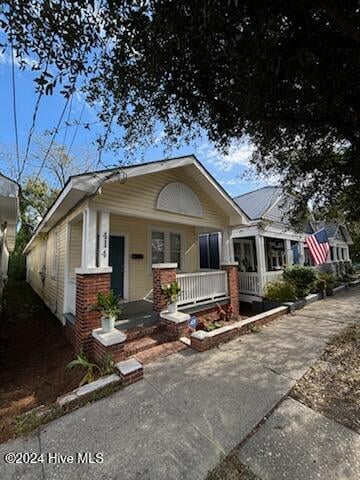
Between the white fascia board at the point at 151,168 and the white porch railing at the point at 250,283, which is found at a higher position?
the white fascia board at the point at 151,168

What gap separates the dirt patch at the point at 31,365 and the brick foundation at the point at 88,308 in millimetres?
505

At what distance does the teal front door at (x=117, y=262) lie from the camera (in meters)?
7.30

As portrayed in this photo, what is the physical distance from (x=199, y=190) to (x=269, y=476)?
6.84 m

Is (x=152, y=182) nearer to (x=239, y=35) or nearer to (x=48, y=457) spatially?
(x=239, y=35)

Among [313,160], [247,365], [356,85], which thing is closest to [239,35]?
[356,85]

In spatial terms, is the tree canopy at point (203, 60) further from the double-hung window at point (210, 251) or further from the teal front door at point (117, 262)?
the double-hung window at point (210, 251)

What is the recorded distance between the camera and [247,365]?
404cm

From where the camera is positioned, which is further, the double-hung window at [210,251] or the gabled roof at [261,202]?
the double-hung window at [210,251]

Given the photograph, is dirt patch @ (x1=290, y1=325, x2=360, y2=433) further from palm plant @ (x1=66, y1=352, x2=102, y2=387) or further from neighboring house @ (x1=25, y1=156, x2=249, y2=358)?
neighboring house @ (x1=25, y1=156, x2=249, y2=358)

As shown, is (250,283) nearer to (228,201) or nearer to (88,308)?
(228,201)

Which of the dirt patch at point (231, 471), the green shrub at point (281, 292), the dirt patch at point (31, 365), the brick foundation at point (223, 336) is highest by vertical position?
the green shrub at point (281, 292)

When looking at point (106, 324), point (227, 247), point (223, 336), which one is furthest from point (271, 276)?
point (106, 324)

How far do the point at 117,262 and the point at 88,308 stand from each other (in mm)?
3060

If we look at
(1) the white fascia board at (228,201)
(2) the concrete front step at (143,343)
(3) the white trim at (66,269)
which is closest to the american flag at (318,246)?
(1) the white fascia board at (228,201)
